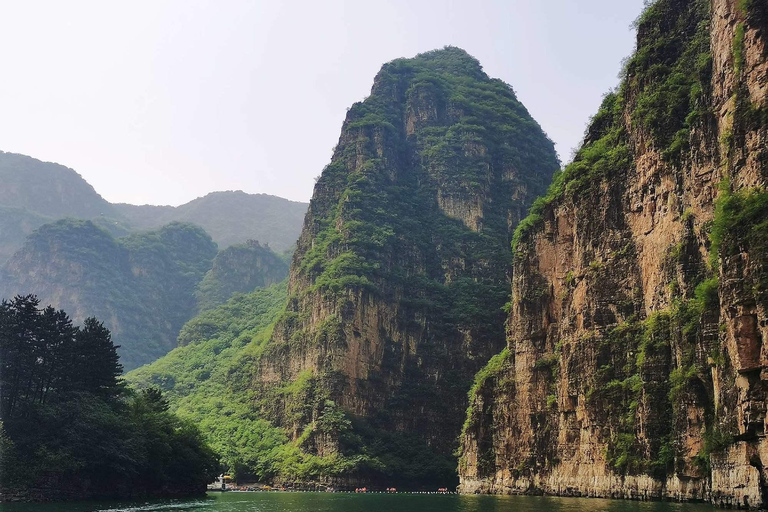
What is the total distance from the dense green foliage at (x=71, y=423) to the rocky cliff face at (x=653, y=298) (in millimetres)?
41477

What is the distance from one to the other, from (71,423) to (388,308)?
314ft

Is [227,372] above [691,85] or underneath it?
underneath

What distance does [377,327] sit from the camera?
162 m

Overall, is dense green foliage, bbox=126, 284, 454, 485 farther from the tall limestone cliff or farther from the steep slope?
the tall limestone cliff

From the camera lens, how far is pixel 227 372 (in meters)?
185

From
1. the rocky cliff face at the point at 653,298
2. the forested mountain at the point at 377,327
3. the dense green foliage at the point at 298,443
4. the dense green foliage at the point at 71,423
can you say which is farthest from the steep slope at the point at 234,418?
the dense green foliage at the point at 71,423

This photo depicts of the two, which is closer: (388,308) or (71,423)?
(71,423)

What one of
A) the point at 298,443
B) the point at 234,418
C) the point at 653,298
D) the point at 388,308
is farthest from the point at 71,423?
the point at 388,308

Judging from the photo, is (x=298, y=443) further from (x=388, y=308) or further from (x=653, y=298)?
(x=653, y=298)

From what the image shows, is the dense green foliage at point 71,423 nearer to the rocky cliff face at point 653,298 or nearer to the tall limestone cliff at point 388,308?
the rocky cliff face at point 653,298

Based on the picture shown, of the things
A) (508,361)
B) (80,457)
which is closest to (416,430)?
(508,361)

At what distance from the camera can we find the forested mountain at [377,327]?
146 meters

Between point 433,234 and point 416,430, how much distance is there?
1916 inches

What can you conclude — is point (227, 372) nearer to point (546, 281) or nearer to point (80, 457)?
point (546, 281)
